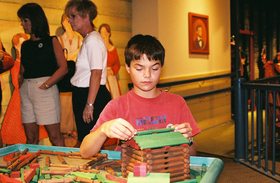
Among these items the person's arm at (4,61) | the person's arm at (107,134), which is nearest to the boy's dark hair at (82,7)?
the person's arm at (4,61)

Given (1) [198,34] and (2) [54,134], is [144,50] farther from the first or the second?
(1) [198,34]

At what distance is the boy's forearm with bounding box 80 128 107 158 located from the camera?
1.39 m

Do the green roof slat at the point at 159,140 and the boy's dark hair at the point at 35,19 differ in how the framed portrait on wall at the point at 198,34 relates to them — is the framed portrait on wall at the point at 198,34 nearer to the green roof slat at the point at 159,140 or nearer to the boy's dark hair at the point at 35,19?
the boy's dark hair at the point at 35,19

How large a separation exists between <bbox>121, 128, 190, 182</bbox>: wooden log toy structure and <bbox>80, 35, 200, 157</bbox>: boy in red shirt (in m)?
0.18

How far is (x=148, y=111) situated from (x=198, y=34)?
454cm

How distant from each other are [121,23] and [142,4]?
412 millimetres

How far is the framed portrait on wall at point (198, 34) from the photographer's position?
5836 millimetres

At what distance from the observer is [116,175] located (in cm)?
134

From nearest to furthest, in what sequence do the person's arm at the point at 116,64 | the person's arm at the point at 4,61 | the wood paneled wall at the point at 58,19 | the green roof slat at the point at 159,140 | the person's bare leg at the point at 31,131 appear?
the green roof slat at the point at 159,140
the person's arm at the point at 4,61
the person's bare leg at the point at 31,131
the wood paneled wall at the point at 58,19
the person's arm at the point at 116,64

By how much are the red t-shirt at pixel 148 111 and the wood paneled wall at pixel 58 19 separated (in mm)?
2377

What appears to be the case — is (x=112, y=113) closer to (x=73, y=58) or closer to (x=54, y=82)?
(x=54, y=82)

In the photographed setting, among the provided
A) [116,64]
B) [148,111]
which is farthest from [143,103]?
[116,64]

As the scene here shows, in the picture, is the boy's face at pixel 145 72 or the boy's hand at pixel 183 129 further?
the boy's face at pixel 145 72

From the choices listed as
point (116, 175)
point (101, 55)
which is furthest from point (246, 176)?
point (116, 175)
